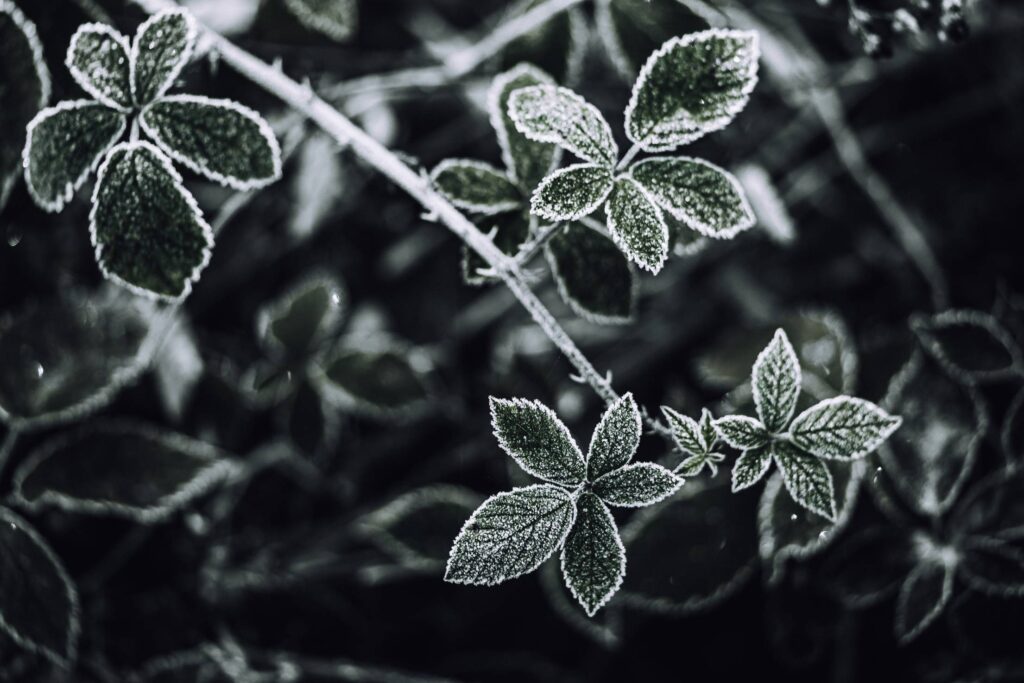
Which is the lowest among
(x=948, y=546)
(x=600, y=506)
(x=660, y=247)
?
(x=948, y=546)

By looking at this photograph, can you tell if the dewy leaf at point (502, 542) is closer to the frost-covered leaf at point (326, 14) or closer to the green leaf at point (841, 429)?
the green leaf at point (841, 429)

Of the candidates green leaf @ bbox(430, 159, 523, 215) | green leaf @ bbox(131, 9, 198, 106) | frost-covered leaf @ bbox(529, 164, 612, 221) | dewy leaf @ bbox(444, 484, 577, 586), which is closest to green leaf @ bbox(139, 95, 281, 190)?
green leaf @ bbox(131, 9, 198, 106)

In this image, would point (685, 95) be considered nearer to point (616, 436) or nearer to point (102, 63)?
point (616, 436)

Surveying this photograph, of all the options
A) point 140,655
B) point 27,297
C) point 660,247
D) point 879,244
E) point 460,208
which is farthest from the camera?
point 879,244

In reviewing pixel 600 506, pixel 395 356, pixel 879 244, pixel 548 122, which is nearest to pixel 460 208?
pixel 548 122

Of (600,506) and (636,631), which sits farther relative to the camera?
(636,631)

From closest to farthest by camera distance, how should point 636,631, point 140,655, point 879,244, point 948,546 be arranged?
point 948,546 < point 140,655 < point 636,631 < point 879,244

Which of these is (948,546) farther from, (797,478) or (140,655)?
(140,655)
